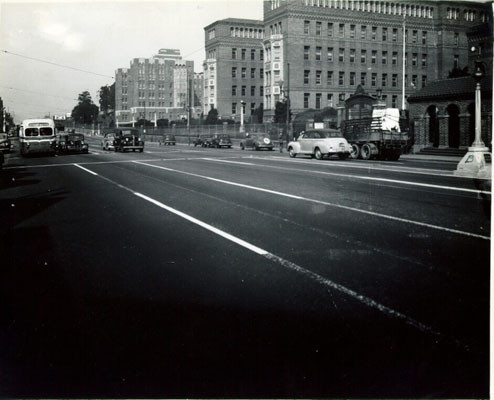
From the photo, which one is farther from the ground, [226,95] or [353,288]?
[226,95]

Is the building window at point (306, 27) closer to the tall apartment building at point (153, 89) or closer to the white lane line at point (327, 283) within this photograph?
the white lane line at point (327, 283)

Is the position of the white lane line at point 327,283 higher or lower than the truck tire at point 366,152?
lower

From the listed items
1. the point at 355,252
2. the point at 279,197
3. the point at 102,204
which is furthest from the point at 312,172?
the point at 355,252

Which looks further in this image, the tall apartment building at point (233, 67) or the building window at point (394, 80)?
the tall apartment building at point (233, 67)

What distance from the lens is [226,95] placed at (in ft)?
336

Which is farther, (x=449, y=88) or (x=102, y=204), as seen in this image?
(x=449, y=88)

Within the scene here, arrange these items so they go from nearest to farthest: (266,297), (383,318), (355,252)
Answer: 1. (383,318)
2. (266,297)
3. (355,252)

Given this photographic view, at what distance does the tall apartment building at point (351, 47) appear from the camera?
79.4 metres

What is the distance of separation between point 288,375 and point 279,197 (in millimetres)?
9454

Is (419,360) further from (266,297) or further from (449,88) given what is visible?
(449,88)

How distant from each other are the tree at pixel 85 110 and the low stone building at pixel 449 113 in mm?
145854

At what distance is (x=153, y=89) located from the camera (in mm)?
157750

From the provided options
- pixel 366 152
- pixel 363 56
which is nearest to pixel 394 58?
pixel 363 56

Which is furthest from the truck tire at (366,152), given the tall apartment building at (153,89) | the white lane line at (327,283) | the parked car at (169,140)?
the tall apartment building at (153,89)
